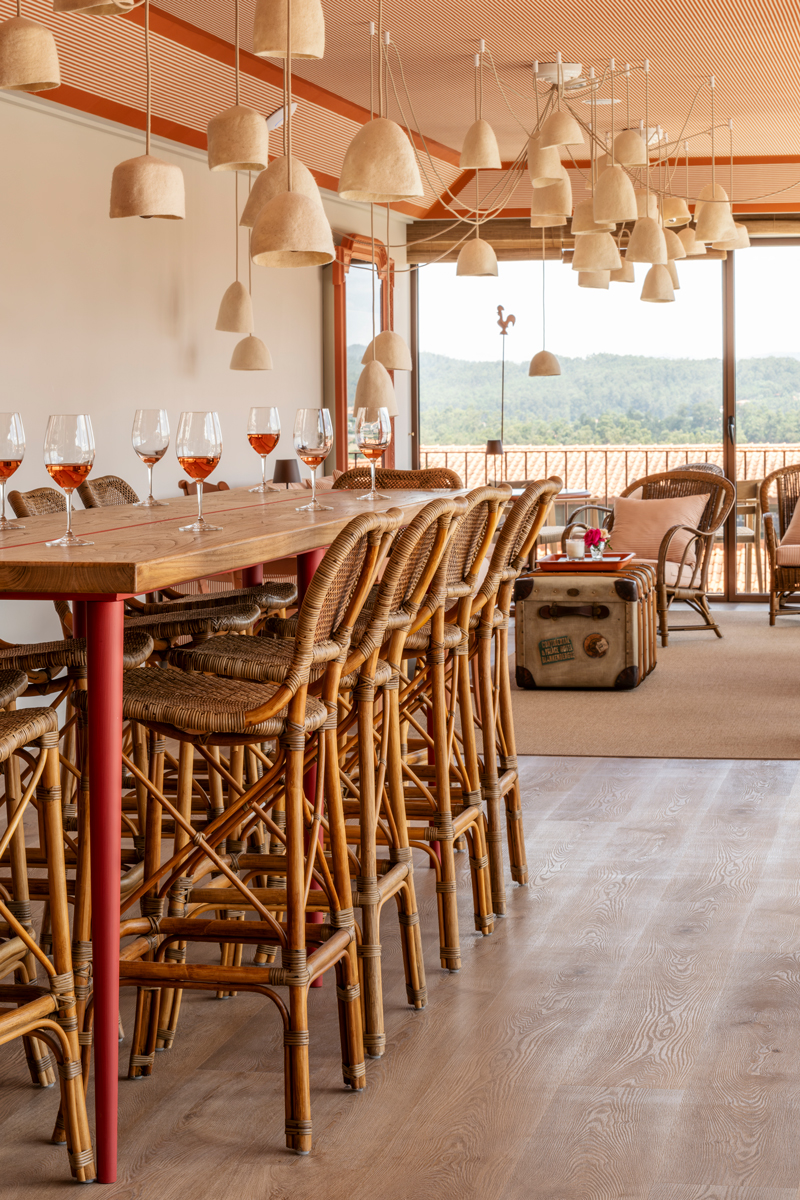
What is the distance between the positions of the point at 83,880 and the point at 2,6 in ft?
12.0

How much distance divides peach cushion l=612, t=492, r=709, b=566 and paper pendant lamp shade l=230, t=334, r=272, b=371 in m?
2.60

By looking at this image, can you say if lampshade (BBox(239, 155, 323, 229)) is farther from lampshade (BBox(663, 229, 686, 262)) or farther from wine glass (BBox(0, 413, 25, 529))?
lampshade (BBox(663, 229, 686, 262))

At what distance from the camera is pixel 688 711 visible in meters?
5.82

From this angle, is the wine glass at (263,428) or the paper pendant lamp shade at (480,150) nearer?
the wine glass at (263,428)

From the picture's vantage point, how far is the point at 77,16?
505 cm

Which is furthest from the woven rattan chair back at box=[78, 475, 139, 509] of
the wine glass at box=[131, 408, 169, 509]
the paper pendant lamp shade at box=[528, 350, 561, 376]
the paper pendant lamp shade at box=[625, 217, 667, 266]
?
the paper pendant lamp shade at box=[528, 350, 561, 376]

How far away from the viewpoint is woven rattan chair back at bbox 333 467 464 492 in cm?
440

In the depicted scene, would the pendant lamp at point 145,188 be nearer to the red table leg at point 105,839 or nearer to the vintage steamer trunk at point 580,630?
the red table leg at point 105,839

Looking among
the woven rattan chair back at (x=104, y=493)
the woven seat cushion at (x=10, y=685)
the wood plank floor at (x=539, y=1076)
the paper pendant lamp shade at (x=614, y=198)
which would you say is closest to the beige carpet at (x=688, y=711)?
the wood plank floor at (x=539, y=1076)

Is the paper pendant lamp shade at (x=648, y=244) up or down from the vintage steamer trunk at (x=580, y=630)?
up

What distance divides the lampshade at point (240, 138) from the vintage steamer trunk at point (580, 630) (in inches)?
127

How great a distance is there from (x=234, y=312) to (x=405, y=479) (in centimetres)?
240

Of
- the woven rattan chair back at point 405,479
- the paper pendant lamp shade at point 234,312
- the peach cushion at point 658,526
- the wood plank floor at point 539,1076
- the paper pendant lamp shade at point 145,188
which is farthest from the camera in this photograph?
the peach cushion at point 658,526

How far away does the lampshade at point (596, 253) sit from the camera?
5.55m
